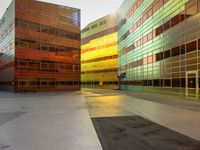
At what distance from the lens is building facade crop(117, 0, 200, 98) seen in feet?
88.1

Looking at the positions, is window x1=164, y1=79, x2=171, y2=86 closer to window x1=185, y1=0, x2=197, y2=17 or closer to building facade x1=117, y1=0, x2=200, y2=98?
building facade x1=117, y1=0, x2=200, y2=98

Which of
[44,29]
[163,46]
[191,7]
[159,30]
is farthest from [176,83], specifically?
[44,29]

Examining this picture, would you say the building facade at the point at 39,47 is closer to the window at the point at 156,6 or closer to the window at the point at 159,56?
the window at the point at 156,6

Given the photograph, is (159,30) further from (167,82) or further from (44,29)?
(44,29)

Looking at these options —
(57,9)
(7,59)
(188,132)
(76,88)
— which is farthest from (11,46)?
(188,132)

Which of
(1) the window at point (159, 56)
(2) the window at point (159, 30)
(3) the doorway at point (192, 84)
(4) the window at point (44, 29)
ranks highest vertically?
(4) the window at point (44, 29)

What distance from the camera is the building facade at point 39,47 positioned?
1843 inches

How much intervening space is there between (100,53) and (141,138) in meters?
71.4

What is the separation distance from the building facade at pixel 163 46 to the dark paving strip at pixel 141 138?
17600 mm

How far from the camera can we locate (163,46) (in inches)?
1389

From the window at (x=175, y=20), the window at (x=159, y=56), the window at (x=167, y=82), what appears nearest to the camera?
the window at (x=175, y=20)

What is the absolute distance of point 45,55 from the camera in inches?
2019

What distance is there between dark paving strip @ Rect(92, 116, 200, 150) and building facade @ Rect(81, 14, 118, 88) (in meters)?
60.7

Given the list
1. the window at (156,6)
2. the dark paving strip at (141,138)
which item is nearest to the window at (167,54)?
the window at (156,6)
